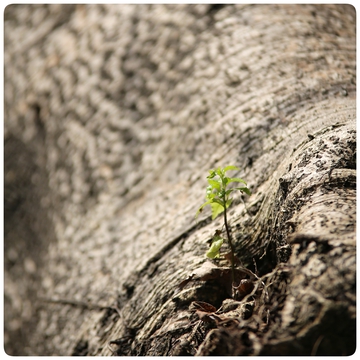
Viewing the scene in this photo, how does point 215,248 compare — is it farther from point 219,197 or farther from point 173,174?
point 173,174

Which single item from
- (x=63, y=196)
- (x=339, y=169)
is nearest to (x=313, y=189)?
(x=339, y=169)

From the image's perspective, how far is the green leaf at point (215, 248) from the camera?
133cm

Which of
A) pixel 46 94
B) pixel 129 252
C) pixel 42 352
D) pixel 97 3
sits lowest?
pixel 42 352

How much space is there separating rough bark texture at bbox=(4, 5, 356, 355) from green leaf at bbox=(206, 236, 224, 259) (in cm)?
5

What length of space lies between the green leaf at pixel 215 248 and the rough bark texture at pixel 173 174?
0.05 meters

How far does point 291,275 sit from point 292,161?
1.63 ft

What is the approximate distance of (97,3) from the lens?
288 cm

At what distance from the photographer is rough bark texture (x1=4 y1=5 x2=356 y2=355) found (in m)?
1.02

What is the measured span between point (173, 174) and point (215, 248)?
808mm

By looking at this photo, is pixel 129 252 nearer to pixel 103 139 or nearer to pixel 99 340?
pixel 99 340

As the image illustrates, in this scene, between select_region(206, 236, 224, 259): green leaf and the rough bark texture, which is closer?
the rough bark texture

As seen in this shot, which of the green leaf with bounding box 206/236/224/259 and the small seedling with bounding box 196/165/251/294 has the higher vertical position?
the small seedling with bounding box 196/165/251/294

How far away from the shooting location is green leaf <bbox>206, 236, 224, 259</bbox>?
1.33 metres

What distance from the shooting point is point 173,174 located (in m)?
2.08
